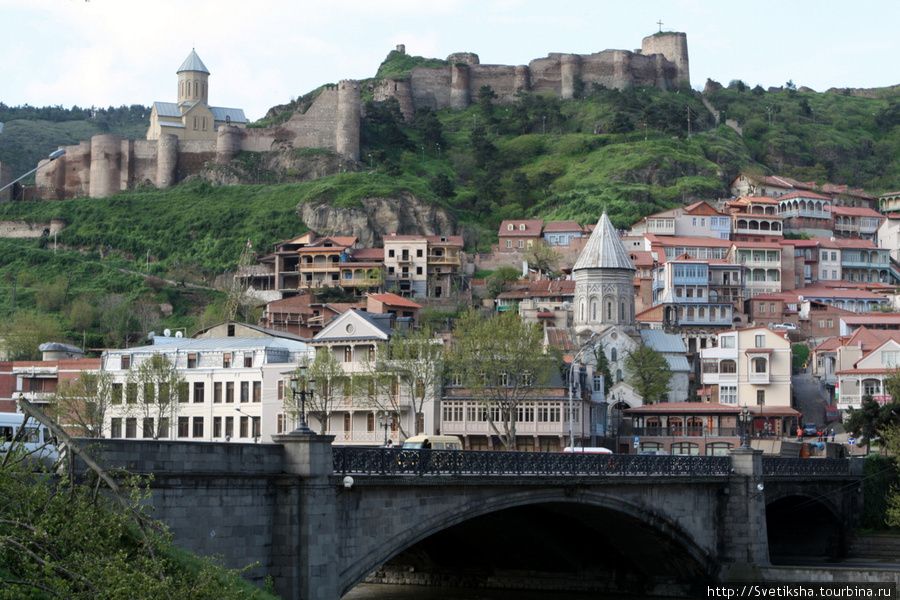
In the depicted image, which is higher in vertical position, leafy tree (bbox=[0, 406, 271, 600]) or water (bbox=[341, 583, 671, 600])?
leafy tree (bbox=[0, 406, 271, 600])

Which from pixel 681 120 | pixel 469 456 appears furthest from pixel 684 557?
pixel 681 120

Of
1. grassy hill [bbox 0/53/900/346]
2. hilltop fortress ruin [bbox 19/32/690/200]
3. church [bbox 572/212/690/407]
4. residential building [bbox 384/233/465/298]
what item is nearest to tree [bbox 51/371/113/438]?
grassy hill [bbox 0/53/900/346]

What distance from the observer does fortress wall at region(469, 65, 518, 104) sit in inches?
6280

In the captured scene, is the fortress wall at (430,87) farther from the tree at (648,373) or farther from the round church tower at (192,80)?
the tree at (648,373)

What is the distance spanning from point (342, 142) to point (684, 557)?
99016 mm

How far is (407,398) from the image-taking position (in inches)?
2480

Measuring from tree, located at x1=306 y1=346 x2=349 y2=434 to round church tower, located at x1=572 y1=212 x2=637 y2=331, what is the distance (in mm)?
31349

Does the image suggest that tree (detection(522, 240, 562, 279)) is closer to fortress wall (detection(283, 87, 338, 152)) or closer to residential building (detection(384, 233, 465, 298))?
residential building (detection(384, 233, 465, 298))

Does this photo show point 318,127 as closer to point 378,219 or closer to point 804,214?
point 378,219

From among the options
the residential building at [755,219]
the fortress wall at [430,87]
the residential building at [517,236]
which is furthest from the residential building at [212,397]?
the fortress wall at [430,87]

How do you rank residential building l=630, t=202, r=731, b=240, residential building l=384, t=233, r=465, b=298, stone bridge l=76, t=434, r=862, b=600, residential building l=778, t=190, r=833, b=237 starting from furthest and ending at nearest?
residential building l=778, t=190, r=833, b=237 → residential building l=630, t=202, r=731, b=240 → residential building l=384, t=233, r=465, b=298 → stone bridge l=76, t=434, r=862, b=600

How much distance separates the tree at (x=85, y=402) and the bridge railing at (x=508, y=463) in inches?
1204

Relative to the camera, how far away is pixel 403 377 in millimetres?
61406

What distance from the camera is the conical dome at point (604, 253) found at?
90312 millimetres
